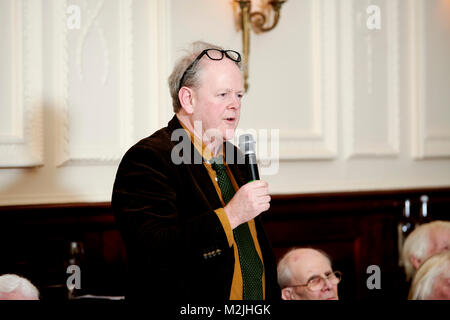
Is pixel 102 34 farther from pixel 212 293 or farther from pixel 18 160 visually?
pixel 212 293

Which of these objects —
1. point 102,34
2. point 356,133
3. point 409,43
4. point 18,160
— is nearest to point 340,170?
point 356,133

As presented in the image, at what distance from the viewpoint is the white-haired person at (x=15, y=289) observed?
6.77 ft

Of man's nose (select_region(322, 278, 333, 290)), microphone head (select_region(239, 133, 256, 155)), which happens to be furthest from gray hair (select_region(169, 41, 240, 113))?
man's nose (select_region(322, 278, 333, 290))

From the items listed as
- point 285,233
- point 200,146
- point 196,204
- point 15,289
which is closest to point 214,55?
point 200,146

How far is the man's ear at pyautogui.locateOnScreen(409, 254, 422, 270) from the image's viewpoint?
3191mm

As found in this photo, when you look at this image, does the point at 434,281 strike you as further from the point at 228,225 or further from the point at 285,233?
the point at 285,233

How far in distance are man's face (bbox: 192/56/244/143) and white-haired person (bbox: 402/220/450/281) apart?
1.66 meters

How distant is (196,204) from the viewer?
6.31ft

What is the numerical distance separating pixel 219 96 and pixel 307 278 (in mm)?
1124

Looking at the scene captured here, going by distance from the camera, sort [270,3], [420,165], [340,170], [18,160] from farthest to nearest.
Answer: [420,165] < [340,170] < [270,3] < [18,160]

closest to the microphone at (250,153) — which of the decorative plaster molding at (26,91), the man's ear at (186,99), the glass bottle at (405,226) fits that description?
the man's ear at (186,99)

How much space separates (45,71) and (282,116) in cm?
137

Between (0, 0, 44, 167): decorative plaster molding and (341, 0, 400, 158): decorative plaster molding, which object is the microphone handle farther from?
(341, 0, 400, 158): decorative plaster molding

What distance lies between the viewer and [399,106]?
387 centimetres
